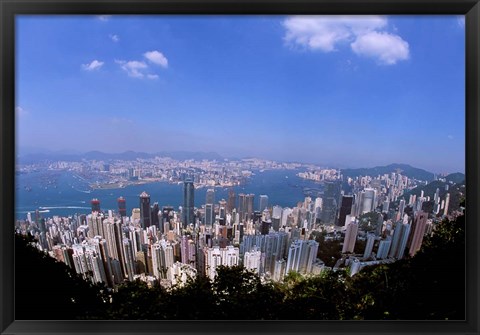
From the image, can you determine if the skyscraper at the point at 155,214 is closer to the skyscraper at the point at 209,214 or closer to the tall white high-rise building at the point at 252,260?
the skyscraper at the point at 209,214

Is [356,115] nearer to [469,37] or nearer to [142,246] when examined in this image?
[469,37]

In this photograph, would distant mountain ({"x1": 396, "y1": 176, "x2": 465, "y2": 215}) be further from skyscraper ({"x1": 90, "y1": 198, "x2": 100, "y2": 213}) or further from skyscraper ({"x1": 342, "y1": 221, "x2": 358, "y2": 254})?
A: skyscraper ({"x1": 90, "y1": 198, "x2": 100, "y2": 213})

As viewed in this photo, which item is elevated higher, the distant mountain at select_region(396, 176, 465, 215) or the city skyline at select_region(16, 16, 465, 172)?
the city skyline at select_region(16, 16, 465, 172)

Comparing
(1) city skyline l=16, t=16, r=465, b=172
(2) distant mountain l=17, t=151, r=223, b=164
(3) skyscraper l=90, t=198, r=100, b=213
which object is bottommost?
(3) skyscraper l=90, t=198, r=100, b=213

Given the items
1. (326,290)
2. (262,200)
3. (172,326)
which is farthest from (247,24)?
(172,326)

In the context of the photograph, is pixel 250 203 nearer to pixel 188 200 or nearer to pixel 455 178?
pixel 188 200

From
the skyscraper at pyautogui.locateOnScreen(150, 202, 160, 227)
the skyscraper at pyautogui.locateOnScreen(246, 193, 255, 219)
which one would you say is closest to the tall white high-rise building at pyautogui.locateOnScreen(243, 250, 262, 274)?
the skyscraper at pyautogui.locateOnScreen(246, 193, 255, 219)

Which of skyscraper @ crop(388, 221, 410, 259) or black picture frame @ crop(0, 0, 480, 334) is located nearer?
black picture frame @ crop(0, 0, 480, 334)
